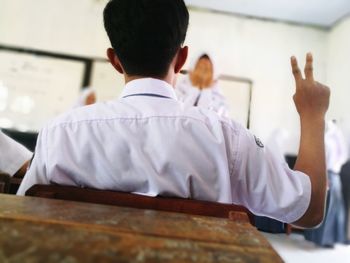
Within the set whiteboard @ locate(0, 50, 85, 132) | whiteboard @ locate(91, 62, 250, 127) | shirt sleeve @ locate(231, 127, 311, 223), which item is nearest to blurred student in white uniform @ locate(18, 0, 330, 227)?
shirt sleeve @ locate(231, 127, 311, 223)

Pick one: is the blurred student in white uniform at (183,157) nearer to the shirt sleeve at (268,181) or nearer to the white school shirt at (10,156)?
the shirt sleeve at (268,181)

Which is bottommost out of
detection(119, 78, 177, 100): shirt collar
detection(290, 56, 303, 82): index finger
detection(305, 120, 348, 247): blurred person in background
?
detection(305, 120, 348, 247): blurred person in background

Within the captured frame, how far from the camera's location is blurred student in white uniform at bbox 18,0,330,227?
0.63 metres

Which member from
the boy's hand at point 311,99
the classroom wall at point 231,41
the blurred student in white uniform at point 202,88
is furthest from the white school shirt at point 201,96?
the boy's hand at point 311,99

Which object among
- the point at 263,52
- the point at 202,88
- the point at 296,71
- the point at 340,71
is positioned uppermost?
the point at 263,52

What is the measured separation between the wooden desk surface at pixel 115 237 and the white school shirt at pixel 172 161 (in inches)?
8.1

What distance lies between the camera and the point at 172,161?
2.04 ft

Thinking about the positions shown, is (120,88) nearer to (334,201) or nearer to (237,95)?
(237,95)

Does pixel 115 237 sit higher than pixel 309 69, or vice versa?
pixel 309 69

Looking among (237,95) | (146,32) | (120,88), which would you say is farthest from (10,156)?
(237,95)

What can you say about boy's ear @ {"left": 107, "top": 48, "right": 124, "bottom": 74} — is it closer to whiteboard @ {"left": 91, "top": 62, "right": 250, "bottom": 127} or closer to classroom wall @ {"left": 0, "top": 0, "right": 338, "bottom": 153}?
whiteboard @ {"left": 91, "top": 62, "right": 250, "bottom": 127}

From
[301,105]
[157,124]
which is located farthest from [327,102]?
[157,124]

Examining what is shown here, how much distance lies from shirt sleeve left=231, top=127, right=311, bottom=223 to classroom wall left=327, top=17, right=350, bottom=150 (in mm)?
3198

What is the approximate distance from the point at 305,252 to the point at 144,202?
273cm
